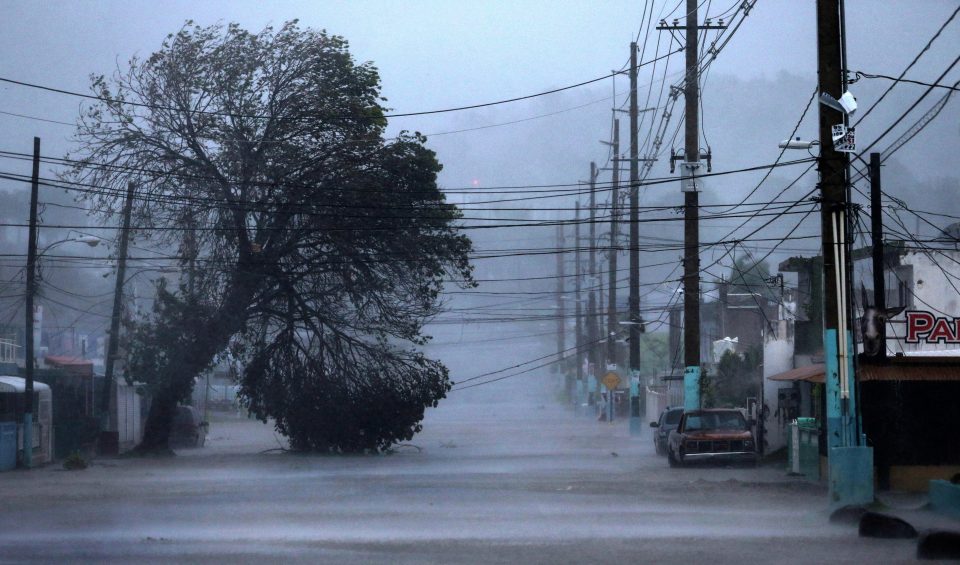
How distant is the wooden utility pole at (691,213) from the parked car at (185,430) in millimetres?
22721

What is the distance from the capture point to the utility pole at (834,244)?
60.6 feet

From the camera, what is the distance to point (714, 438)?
29.9m

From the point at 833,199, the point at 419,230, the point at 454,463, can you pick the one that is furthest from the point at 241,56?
the point at 833,199

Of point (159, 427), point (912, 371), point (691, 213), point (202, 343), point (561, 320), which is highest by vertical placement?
point (561, 320)

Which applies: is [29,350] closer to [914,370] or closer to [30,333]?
[30,333]

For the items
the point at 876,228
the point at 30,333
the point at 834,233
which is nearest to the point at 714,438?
the point at 876,228

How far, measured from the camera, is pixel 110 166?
3616 centimetres

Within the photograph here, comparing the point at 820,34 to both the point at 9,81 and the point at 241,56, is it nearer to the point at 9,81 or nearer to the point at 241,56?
the point at 9,81

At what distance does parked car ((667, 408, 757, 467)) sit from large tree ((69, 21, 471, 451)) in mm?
10817

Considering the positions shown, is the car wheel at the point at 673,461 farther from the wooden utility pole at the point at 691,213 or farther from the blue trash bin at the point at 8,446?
the blue trash bin at the point at 8,446

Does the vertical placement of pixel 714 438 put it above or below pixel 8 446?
above

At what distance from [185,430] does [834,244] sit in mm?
33928

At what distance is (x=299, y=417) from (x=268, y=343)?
2884 mm

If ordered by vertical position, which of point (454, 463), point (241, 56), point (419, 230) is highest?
point (241, 56)
